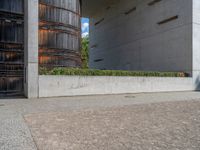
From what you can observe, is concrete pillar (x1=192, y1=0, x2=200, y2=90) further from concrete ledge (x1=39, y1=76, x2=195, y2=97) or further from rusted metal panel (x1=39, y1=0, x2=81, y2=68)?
rusted metal panel (x1=39, y1=0, x2=81, y2=68)

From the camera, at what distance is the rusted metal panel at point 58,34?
15.2m

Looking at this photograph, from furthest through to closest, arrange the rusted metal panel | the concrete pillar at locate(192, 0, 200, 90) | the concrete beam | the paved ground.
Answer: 1. the concrete beam
2. the concrete pillar at locate(192, 0, 200, 90)
3. the rusted metal panel
4. the paved ground

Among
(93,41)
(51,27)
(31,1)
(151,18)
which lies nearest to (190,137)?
(31,1)

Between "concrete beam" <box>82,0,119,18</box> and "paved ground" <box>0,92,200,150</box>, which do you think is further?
"concrete beam" <box>82,0,119,18</box>

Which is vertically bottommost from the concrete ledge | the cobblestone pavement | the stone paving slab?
the cobblestone pavement

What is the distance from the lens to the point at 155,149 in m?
3.31

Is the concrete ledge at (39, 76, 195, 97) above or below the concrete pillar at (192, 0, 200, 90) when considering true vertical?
below

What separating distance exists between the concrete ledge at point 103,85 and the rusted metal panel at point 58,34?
14.5 ft

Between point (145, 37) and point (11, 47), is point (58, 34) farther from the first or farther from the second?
Result: point (145, 37)

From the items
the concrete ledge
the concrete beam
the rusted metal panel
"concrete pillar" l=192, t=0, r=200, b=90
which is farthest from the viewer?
the concrete beam

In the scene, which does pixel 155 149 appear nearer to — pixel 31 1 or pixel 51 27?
pixel 31 1

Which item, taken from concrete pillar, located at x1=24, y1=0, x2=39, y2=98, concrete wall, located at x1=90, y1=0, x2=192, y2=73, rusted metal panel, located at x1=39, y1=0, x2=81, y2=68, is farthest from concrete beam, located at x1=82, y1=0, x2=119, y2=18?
concrete pillar, located at x1=24, y1=0, x2=39, y2=98

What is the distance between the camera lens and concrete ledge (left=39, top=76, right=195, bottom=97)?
35.8 feet

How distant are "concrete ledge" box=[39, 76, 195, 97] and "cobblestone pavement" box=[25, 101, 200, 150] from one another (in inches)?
210
